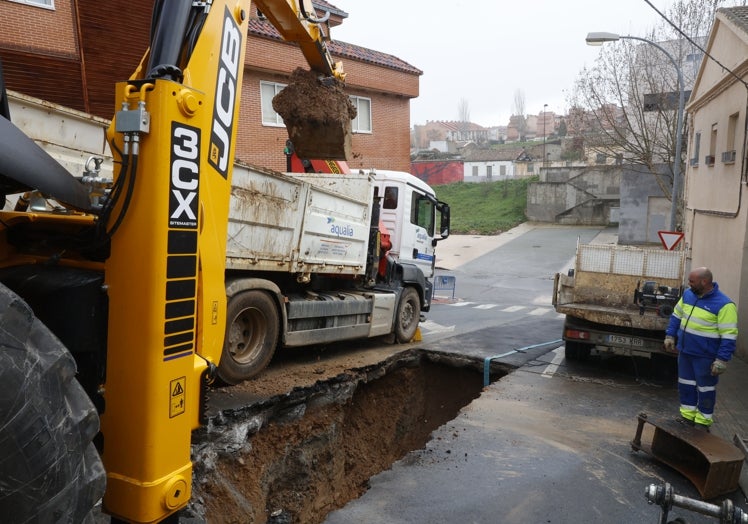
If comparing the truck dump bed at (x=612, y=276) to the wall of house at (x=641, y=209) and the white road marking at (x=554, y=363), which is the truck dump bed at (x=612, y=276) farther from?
the wall of house at (x=641, y=209)

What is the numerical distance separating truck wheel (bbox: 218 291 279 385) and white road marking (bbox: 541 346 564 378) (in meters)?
4.21

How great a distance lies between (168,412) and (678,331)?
18.7ft

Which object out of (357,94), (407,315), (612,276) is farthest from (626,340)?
(357,94)

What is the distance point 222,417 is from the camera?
552cm

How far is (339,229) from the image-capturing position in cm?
801

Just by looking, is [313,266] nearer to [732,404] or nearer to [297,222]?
[297,222]

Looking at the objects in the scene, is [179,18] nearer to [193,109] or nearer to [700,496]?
[193,109]

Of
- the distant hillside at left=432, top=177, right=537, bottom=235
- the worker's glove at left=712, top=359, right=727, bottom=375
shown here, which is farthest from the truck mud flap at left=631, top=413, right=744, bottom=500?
the distant hillside at left=432, top=177, right=537, bottom=235

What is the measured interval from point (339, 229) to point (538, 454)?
396 centimetres

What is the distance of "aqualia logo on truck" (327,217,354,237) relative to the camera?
781 centimetres

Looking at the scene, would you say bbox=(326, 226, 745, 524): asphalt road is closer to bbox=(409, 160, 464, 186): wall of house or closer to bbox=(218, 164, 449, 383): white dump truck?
bbox=(218, 164, 449, 383): white dump truck

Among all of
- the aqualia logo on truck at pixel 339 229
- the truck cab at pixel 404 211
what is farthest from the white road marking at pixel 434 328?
the aqualia logo on truck at pixel 339 229

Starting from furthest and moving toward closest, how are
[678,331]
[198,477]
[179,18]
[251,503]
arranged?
[678,331] < [251,503] < [198,477] < [179,18]

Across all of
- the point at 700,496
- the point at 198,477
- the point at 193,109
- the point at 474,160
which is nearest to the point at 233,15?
the point at 193,109
